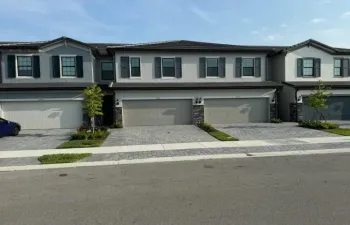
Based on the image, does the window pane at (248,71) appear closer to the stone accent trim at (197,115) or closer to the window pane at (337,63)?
the stone accent trim at (197,115)

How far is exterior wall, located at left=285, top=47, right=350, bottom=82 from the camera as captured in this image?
76.6 feet

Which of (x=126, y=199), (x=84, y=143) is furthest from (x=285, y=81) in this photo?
(x=126, y=199)

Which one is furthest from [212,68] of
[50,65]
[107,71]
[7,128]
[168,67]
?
[7,128]

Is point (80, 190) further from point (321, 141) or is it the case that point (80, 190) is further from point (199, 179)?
point (321, 141)

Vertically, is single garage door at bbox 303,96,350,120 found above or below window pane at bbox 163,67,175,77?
below

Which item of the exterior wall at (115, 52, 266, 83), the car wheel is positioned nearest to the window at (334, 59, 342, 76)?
the exterior wall at (115, 52, 266, 83)

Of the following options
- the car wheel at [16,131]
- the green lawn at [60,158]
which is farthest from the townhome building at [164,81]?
the green lawn at [60,158]

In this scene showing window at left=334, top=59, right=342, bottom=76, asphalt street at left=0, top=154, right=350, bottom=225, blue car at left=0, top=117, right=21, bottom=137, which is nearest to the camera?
asphalt street at left=0, top=154, right=350, bottom=225

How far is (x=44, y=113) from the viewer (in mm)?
20188

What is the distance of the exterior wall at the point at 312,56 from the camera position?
23.3 m

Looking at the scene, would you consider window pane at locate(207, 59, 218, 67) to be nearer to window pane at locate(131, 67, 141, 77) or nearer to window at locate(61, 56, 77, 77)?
window pane at locate(131, 67, 141, 77)

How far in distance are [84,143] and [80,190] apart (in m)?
7.28

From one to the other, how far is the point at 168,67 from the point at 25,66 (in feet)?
34.9

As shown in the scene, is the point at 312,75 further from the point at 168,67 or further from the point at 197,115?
the point at 168,67
